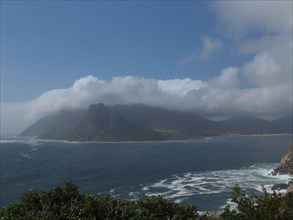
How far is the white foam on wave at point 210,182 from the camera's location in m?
99.9

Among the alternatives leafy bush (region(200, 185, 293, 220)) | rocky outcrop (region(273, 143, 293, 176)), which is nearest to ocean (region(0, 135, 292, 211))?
rocky outcrop (region(273, 143, 293, 176))

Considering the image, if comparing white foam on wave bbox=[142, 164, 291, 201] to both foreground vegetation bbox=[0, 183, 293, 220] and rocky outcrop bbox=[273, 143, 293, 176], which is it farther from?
foreground vegetation bbox=[0, 183, 293, 220]

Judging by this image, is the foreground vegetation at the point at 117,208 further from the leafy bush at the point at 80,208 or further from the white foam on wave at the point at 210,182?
the white foam on wave at the point at 210,182

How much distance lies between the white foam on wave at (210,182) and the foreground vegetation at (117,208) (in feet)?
192

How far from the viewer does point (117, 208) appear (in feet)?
101

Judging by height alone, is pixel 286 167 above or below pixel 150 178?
above

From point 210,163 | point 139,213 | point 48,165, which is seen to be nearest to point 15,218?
point 139,213

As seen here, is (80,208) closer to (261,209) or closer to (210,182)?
(261,209)

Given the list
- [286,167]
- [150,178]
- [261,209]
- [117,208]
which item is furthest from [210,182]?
[261,209]

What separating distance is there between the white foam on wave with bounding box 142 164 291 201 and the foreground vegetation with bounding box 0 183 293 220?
5843cm

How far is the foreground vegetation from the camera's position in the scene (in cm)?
2736

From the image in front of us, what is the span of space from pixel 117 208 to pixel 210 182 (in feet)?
295

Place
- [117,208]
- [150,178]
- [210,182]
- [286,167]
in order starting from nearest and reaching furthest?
[117,208] < [210,182] < [150,178] < [286,167]

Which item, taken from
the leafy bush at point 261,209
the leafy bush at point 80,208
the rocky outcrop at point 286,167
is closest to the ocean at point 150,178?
the rocky outcrop at point 286,167
